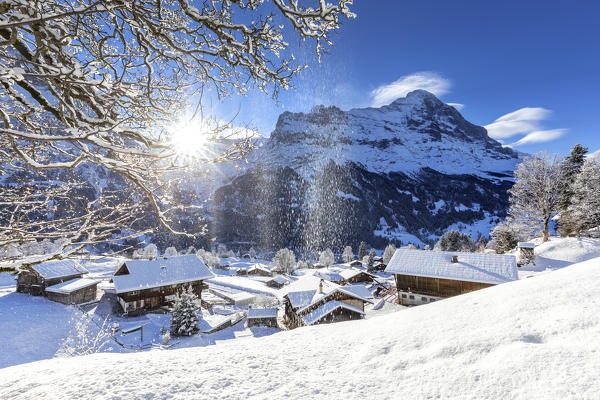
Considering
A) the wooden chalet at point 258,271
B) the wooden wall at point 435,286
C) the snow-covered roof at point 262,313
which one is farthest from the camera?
the wooden chalet at point 258,271

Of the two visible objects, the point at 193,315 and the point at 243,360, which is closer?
the point at 243,360

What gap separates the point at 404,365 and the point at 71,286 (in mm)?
36704

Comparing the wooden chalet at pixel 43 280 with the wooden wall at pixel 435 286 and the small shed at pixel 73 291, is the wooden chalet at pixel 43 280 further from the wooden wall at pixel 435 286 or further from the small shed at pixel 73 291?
the wooden wall at pixel 435 286

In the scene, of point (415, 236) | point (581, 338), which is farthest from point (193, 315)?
point (415, 236)

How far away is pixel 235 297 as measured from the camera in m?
40.2

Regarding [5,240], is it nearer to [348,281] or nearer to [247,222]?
[348,281]

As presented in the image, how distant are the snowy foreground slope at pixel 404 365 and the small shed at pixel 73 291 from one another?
3158 cm

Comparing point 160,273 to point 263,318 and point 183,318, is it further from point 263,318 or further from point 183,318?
point 263,318

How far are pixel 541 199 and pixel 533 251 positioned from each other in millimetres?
A: 5023

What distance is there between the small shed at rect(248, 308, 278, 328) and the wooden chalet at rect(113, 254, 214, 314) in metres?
8.23

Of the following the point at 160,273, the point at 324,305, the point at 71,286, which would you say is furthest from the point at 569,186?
the point at 71,286

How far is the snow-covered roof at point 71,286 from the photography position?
2712 centimetres

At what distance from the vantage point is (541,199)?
76.2ft

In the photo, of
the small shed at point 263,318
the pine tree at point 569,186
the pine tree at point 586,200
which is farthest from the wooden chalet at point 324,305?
the pine tree at point 569,186
